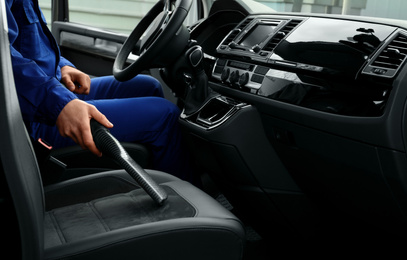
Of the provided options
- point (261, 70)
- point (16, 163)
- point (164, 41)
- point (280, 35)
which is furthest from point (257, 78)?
point (16, 163)

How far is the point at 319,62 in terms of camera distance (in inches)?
50.1

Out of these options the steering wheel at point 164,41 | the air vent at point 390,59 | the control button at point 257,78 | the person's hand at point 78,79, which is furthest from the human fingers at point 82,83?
the air vent at point 390,59

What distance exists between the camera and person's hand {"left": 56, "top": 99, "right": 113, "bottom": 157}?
3.58ft

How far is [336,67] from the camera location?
123 cm

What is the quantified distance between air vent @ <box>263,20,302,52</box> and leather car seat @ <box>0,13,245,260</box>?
1.50 ft

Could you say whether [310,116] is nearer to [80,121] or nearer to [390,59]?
[390,59]

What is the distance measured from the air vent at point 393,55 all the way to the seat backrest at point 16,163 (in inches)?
29.7

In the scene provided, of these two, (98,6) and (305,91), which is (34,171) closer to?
(305,91)

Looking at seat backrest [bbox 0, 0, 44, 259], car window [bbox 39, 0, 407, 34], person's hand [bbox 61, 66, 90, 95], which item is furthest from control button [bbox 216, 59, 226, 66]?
seat backrest [bbox 0, 0, 44, 259]

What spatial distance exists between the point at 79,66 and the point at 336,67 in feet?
6.49

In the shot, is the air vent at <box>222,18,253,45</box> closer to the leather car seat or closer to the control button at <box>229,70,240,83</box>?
the control button at <box>229,70,240,83</box>

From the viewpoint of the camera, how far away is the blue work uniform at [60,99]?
1216 mm

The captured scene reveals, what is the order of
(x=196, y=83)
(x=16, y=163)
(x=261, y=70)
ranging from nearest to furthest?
(x=16, y=163) → (x=261, y=70) → (x=196, y=83)

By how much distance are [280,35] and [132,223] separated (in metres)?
0.69
